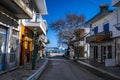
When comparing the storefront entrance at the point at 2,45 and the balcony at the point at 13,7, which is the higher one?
the balcony at the point at 13,7

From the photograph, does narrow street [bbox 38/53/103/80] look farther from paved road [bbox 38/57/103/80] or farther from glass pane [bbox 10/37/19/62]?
glass pane [bbox 10/37/19/62]

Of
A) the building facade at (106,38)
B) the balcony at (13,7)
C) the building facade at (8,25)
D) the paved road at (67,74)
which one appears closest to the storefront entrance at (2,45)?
the building facade at (8,25)

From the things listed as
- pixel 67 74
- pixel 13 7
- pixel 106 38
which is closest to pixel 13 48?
pixel 13 7

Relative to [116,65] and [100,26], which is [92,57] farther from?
[116,65]

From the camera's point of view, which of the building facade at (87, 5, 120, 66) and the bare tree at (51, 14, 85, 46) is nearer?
the building facade at (87, 5, 120, 66)

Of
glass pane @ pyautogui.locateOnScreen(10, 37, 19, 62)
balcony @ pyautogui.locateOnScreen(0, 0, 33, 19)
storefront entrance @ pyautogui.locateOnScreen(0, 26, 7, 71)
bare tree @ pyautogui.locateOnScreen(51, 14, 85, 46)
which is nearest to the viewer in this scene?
balcony @ pyautogui.locateOnScreen(0, 0, 33, 19)

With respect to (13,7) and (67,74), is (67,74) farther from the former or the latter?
(13,7)

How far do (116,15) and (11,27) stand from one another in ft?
40.9

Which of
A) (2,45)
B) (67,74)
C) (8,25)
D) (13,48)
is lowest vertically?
(67,74)

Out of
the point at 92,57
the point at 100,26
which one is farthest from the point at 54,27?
the point at 100,26

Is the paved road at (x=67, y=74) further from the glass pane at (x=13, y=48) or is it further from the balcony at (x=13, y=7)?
the balcony at (x=13, y=7)

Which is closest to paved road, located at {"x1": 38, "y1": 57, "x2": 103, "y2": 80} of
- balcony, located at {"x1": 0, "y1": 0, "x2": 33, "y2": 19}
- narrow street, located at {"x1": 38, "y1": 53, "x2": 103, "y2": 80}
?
narrow street, located at {"x1": 38, "y1": 53, "x2": 103, "y2": 80}

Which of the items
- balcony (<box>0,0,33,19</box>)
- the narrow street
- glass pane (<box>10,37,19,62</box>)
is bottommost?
the narrow street

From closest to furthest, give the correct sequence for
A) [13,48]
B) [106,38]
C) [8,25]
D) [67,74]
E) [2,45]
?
[2,45] < [8,25] < [67,74] < [13,48] < [106,38]
